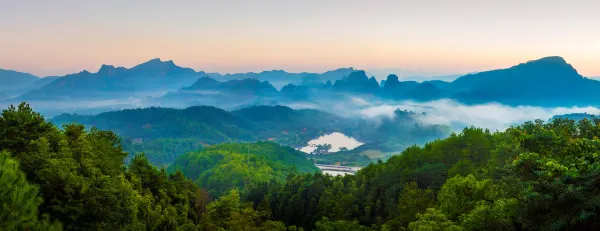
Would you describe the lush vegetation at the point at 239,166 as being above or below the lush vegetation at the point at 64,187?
below

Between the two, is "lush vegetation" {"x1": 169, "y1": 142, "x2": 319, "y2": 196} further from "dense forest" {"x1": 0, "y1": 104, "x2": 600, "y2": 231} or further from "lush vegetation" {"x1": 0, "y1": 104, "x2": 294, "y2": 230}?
"lush vegetation" {"x1": 0, "y1": 104, "x2": 294, "y2": 230}

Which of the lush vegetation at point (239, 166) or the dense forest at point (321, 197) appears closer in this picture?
the dense forest at point (321, 197)

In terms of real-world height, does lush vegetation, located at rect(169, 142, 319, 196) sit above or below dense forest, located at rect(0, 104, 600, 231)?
below

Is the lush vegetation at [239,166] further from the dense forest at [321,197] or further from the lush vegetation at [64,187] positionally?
the lush vegetation at [64,187]

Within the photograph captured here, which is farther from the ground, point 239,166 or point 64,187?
point 64,187

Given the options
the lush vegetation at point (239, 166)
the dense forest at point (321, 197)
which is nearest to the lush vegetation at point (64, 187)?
the dense forest at point (321, 197)

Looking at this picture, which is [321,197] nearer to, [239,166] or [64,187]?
[64,187]

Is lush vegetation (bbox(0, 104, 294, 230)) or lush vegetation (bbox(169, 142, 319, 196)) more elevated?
lush vegetation (bbox(0, 104, 294, 230))

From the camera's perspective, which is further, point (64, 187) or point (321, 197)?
point (321, 197)

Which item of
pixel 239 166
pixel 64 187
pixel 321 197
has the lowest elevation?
pixel 239 166

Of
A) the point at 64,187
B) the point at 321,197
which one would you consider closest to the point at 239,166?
the point at 321,197

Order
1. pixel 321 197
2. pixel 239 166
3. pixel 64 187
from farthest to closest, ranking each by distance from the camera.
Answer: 1. pixel 239 166
2. pixel 321 197
3. pixel 64 187

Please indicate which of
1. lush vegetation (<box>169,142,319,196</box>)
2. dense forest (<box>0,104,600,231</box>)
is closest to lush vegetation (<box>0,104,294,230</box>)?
dense forest (<box>0,104,600,231</box>)

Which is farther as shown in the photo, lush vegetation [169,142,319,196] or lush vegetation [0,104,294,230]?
lush vegetation [169,142,319,196]
